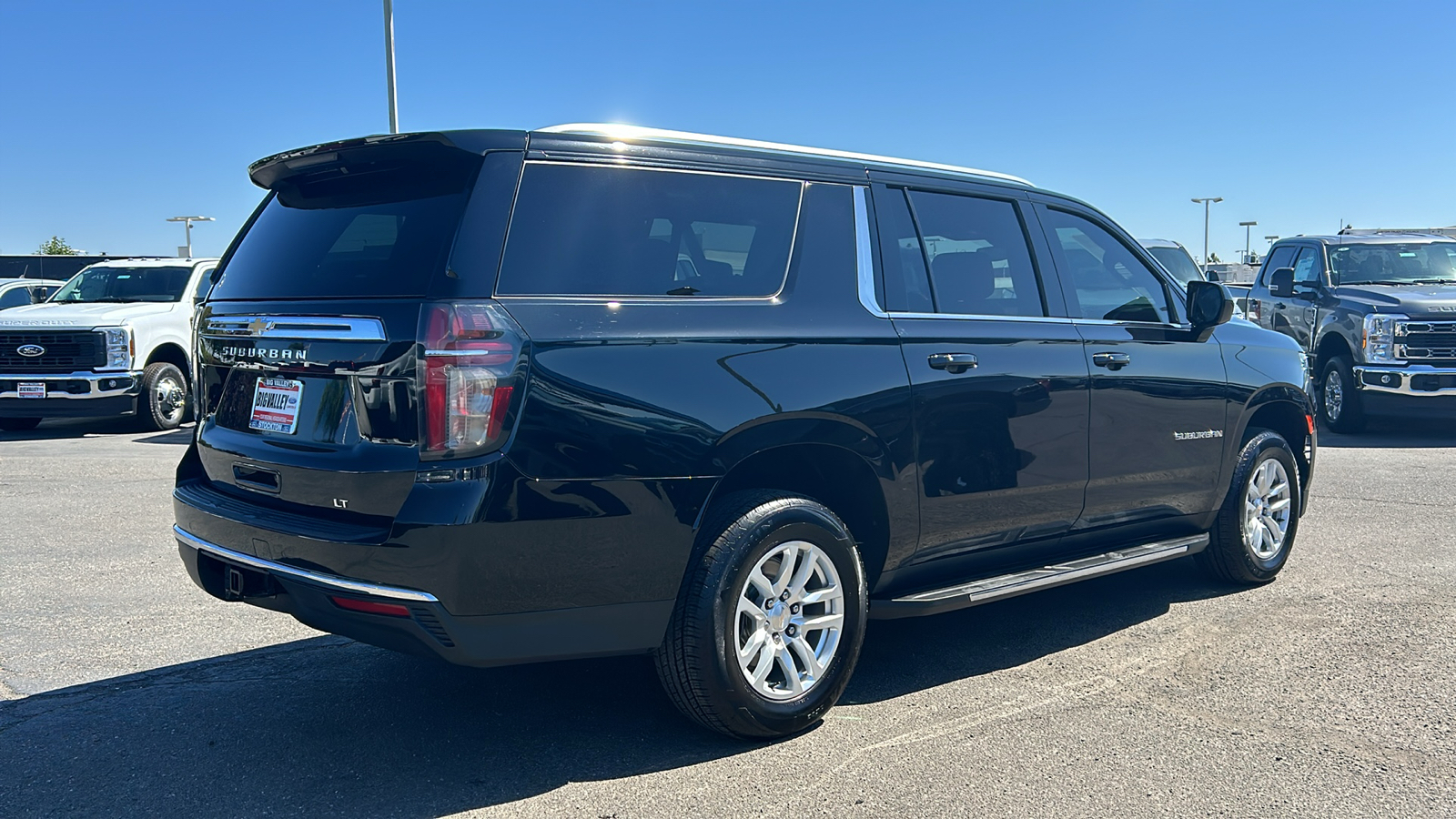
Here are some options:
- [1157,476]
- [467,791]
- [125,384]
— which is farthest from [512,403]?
[125,384]

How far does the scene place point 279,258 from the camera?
400 cm

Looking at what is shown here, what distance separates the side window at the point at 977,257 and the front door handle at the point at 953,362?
0.21m

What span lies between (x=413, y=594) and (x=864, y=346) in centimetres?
176

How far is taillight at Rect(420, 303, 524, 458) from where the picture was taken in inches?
130

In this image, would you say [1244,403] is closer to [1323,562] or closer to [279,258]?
[1323,562]

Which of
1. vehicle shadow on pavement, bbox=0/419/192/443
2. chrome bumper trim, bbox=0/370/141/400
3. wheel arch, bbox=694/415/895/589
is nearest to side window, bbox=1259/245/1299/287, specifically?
wheel arch, bbox=694/415/895/589

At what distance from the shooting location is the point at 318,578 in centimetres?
349

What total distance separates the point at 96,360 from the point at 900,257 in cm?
1133

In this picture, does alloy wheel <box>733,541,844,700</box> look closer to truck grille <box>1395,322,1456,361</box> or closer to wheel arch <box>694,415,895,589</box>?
wheel arch <box>694,415,895,589</box>

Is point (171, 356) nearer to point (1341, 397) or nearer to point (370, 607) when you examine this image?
point (370, 607)

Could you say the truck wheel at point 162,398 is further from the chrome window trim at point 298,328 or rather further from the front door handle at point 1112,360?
the front door handle at point 1112,360

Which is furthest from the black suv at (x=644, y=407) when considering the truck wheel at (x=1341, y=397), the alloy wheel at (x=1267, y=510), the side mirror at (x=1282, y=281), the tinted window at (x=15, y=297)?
the tinted window at (x=15, y=297)

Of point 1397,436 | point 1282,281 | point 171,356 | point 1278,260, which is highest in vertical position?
point 1278,260

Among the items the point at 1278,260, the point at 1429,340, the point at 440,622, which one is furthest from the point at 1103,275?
the point at 1278,260
